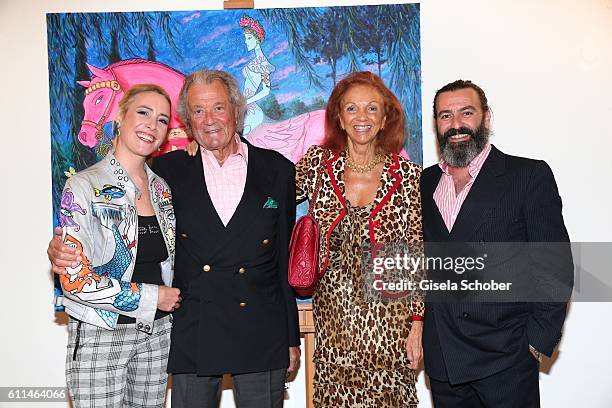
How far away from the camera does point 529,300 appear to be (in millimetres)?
2695

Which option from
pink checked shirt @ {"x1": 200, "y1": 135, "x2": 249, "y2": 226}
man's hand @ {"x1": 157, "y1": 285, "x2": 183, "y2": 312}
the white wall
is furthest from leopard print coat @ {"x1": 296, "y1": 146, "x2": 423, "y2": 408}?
the white wall

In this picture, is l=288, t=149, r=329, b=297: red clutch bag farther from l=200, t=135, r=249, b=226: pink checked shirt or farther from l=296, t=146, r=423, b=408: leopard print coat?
l=200, t=135, r=249, b=226: pink checked shirt

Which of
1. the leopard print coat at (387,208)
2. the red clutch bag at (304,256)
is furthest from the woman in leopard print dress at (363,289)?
the red clutch bag at (304,256)

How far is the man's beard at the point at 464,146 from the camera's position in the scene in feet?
9.18

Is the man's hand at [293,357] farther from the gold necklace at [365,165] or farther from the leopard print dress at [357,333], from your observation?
the gold necklace at [365,165]

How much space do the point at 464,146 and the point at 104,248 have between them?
1.64 m

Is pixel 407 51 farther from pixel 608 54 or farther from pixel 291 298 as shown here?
pixel 291 298

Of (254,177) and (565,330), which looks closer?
(254,177)

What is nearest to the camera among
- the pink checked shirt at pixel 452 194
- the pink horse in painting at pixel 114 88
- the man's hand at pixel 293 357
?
the pink checked shirt at pixel 452 194

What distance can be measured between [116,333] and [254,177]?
0.92 metres

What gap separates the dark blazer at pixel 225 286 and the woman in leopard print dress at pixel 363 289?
240 mm

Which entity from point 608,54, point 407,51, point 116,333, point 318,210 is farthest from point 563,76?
point 116,333

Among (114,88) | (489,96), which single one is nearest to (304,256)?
(114,88)

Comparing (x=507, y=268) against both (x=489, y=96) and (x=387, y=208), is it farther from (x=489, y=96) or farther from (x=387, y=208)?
(x=489, y=96)
